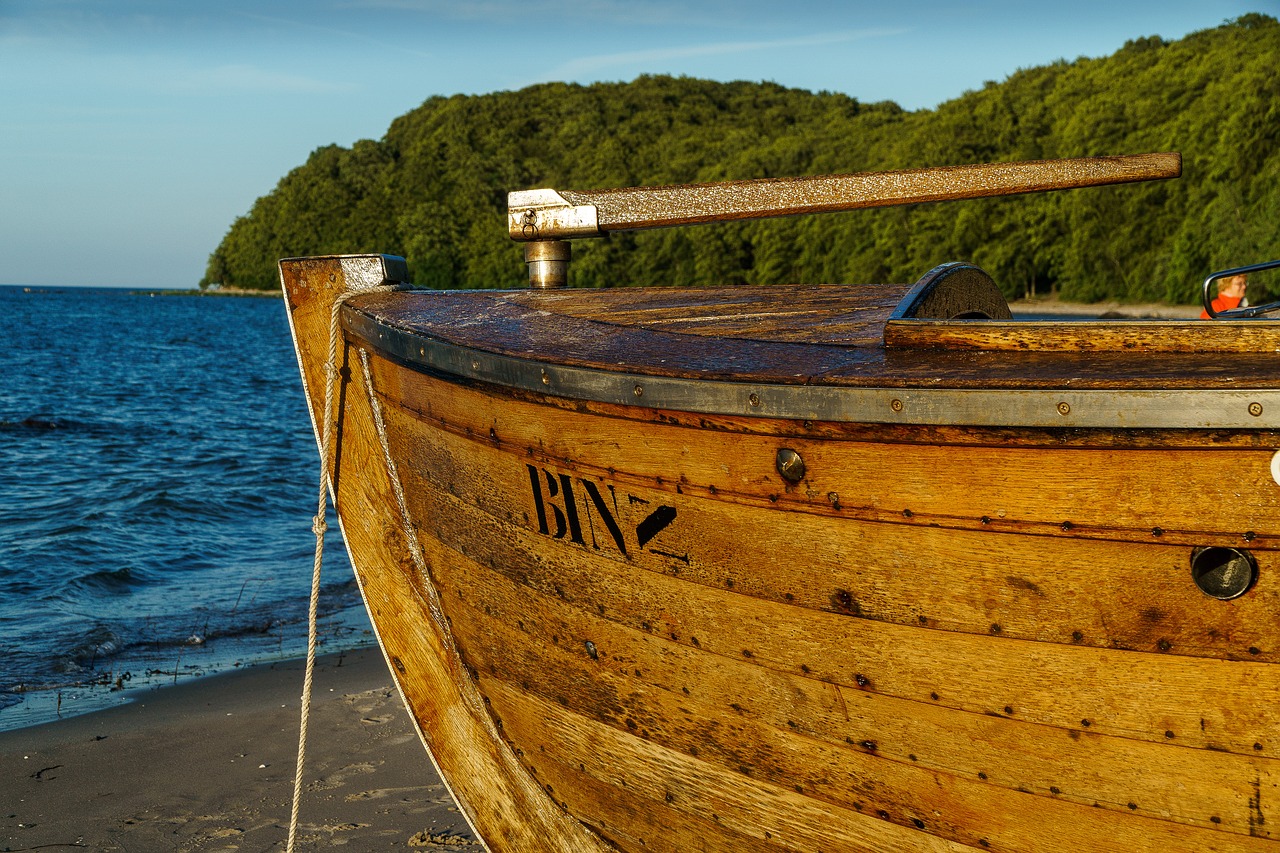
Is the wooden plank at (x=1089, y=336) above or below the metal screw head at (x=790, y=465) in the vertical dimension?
above

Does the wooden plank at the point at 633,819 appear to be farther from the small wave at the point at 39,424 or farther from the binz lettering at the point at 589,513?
the small wave at the point at 39,424

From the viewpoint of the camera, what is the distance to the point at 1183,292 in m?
51.0

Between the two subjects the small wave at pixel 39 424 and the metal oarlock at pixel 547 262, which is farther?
the small wave at pixel 39 424

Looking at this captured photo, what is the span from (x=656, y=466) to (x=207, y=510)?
1236 cm

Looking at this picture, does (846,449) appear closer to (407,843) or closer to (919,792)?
(919,792)

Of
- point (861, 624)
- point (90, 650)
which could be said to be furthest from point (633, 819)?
point (90, 650)

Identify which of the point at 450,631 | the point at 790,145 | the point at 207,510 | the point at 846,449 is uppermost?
the point at 790,145

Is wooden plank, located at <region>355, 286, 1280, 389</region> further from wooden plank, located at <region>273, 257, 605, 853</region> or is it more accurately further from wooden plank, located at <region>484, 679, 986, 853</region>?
wooden plank, located at <region>484, 679, 986, 853</region>

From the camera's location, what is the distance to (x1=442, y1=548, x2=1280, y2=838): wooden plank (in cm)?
183

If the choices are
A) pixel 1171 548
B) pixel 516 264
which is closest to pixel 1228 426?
pixel 1171 548

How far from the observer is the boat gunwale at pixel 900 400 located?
165cm

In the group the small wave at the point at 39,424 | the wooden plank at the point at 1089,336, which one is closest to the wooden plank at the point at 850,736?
the wooden plank at the point at 1089,336

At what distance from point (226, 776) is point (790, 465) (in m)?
4.34

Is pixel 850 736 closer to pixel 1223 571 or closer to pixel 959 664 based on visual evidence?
pixel 959 664
